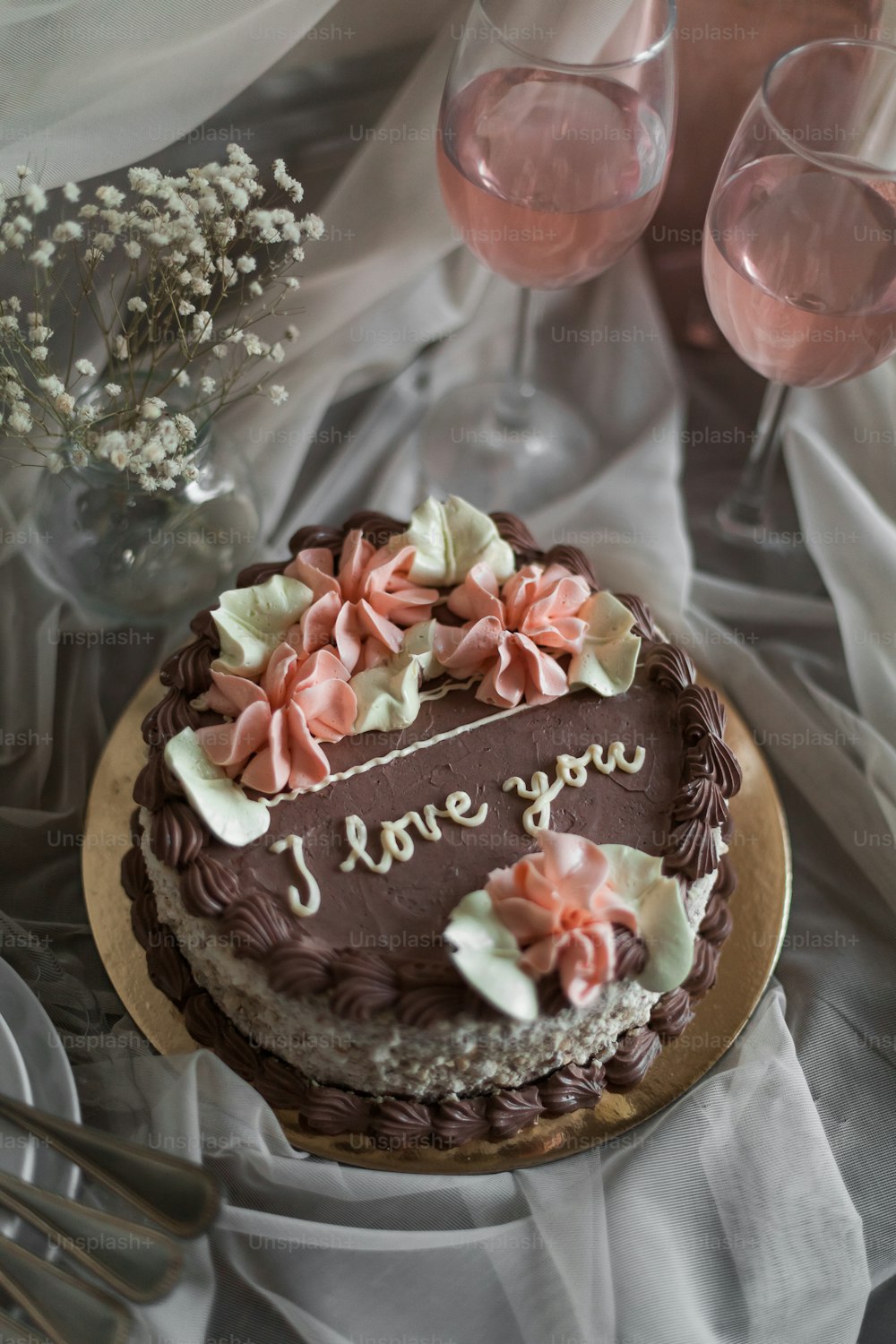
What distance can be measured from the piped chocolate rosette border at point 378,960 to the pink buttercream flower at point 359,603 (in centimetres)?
9

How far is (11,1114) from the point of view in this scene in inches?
55.0

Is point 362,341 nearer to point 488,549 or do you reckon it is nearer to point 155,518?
point 155,518

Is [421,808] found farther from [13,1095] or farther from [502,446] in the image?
[502,446]

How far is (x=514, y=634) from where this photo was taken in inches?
63.6

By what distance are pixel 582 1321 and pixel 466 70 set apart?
169 centimetres

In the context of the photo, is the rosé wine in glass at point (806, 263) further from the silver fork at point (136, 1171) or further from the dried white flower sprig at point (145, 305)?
the silver fork at point (136, 1171)

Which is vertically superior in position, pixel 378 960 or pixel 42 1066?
pixel 378 960

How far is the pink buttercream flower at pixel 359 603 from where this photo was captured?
163cm

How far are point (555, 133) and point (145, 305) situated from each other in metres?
0.67

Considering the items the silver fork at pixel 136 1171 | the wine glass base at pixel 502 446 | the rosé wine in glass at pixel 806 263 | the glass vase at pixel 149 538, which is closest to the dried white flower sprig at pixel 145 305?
the glass vase at pixel 149 538

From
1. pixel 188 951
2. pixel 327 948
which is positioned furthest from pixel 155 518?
pixel 327 948

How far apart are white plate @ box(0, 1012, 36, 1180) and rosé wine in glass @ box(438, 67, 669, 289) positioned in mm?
1307

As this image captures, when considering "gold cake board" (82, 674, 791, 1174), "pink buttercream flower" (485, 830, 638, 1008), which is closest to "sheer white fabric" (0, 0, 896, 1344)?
"gold cake board" (82, 674, 791, 1174)

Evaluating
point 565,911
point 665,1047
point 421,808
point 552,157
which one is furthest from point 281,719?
point 552,157
